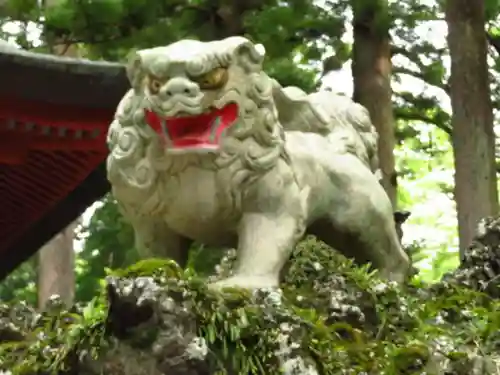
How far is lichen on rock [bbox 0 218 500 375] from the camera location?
4.61ft

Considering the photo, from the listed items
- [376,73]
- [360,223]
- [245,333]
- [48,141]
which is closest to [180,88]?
[245,333]

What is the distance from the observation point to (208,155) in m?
1.92

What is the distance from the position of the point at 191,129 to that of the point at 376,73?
3.36 metres

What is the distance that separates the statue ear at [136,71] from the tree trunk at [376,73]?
3023mm

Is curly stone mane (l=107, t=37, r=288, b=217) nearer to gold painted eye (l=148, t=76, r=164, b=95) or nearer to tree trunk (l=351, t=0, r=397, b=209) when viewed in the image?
gold painted eye (l=148, t=76, r=164, b=95)

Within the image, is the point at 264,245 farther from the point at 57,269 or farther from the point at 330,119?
the point at 57,269

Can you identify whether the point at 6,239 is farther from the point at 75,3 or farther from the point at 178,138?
the point at 178,138

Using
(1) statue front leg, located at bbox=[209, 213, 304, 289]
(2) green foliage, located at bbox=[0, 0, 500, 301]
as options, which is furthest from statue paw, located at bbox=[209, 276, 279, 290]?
(2) green foliage, located at bbox=[0, 0, 500, 301]

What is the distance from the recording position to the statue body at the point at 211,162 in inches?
73.6

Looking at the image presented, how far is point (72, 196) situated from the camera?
12.0 ft

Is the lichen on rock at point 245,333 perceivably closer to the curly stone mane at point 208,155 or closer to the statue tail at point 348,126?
the curly stone mane at point 208,155

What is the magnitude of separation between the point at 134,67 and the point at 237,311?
633 millimetres

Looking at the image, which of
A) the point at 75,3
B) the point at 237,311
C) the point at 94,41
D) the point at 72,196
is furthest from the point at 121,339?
the point at 94,41

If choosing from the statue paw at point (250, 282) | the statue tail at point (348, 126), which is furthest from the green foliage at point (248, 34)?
the statue paw at point (250, 282)
